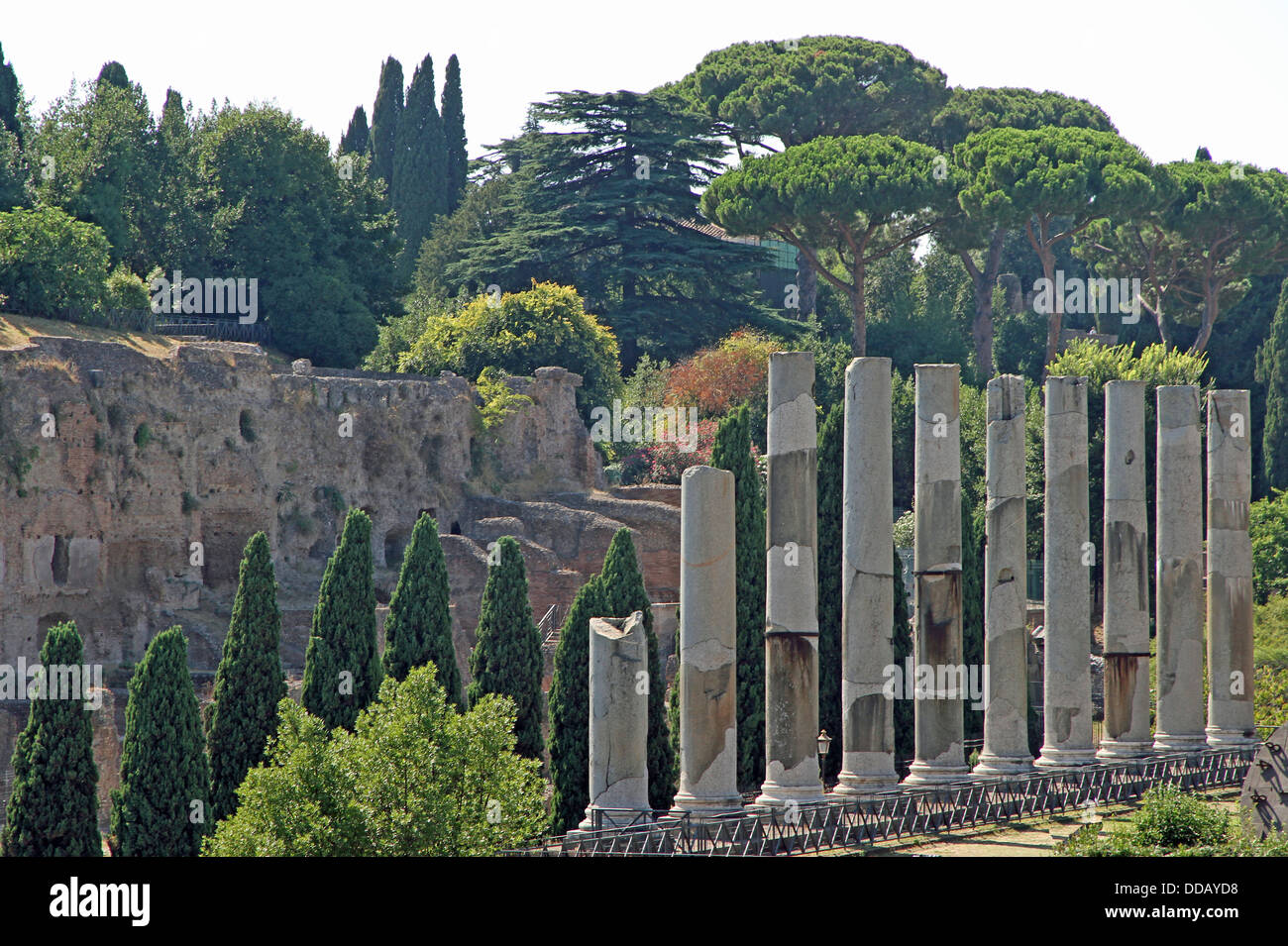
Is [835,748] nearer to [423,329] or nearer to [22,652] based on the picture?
[22,652]

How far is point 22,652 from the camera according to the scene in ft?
116

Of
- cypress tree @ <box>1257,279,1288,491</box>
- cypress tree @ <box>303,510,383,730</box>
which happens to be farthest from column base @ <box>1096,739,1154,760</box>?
cypress tree @ <box>1257,279,1288,491</box>

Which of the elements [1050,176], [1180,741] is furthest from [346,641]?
[1050,176]

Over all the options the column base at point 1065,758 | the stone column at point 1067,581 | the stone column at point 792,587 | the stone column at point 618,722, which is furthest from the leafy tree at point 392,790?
the stone column at point 1067,581

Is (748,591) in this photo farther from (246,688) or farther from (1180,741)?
(246,688)

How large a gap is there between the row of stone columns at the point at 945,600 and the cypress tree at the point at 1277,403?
2024 centimetres

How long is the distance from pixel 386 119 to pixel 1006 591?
4258 centimetres

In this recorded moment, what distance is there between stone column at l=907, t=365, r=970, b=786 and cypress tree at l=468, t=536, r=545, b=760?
5.82 metres

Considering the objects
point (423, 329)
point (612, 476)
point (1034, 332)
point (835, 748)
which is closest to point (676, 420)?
point (612, 476)

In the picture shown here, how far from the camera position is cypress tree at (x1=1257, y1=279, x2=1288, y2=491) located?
4775 cm

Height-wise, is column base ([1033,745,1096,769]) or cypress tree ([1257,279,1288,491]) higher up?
cypress tree ([1257,279,1288,491])

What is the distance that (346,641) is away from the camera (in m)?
27.8

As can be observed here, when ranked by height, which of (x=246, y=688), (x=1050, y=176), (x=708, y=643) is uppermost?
(x=1050, y=176)

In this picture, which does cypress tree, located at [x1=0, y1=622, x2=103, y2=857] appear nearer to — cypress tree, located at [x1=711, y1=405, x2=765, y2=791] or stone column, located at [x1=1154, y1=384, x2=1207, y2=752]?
cypress tree, located at [x1=711, y1=405, x2=765, y2=791]
